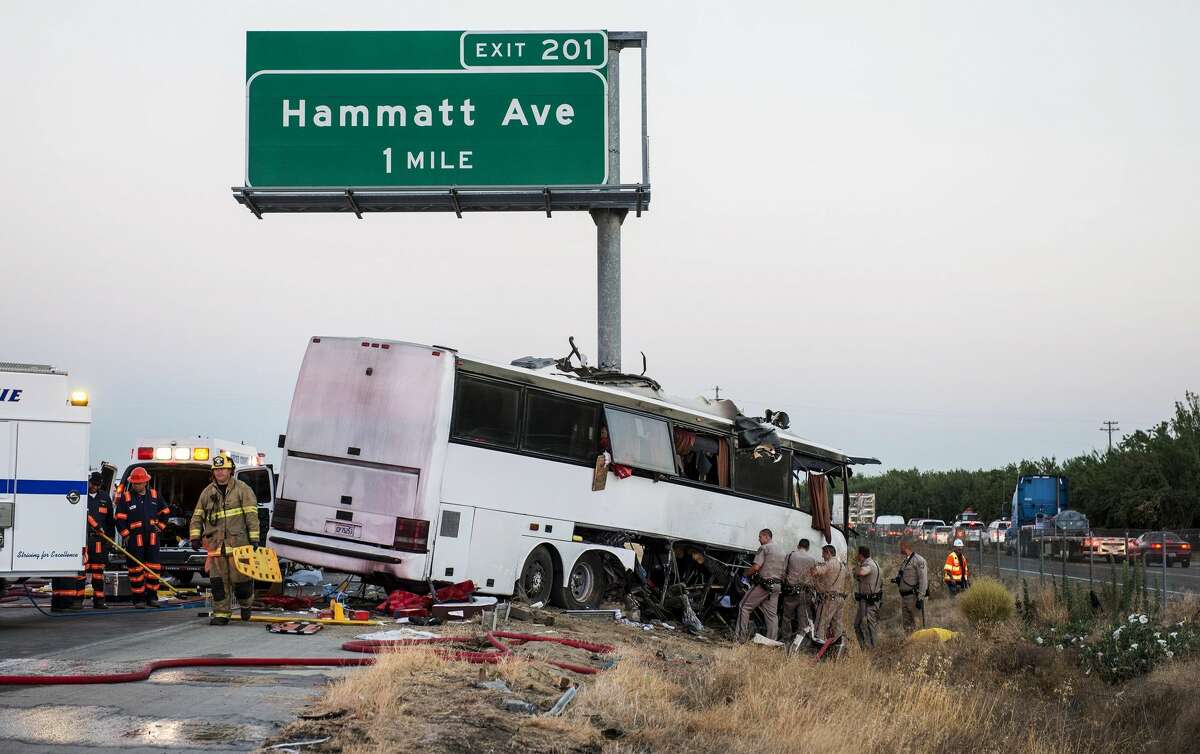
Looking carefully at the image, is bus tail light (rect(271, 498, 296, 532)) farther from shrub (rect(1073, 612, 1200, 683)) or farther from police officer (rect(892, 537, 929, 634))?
shrub (rect(1073, 612, 1200, 683))

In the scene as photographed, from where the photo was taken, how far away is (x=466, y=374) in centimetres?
1548

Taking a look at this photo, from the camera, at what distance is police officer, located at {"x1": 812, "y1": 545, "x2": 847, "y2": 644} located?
725 inches

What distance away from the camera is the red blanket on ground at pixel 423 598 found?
1491cm

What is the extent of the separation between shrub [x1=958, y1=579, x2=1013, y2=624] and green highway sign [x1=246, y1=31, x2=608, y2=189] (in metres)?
11.0

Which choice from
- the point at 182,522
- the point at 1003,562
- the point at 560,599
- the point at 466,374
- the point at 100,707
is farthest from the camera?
the point at 1003,562

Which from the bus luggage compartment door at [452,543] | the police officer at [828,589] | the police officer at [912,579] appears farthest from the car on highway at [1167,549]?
the bus luggage compartment door at [452,543]

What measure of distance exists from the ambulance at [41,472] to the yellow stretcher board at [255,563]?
1809 mm

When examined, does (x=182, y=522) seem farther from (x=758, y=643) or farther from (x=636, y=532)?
(x=758, y=643)

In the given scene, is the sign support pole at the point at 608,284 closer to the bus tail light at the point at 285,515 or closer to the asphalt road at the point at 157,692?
the bus tail light at the point at 285,515

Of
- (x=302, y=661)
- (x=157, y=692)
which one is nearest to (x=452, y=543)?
(x=302, y=661)

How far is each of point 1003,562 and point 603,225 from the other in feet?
85.9

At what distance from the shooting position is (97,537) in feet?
56.2

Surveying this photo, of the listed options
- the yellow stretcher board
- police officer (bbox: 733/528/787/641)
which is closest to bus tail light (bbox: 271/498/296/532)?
the yellow stretcher board

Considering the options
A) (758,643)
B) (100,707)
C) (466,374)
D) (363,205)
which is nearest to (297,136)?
(363,205)
